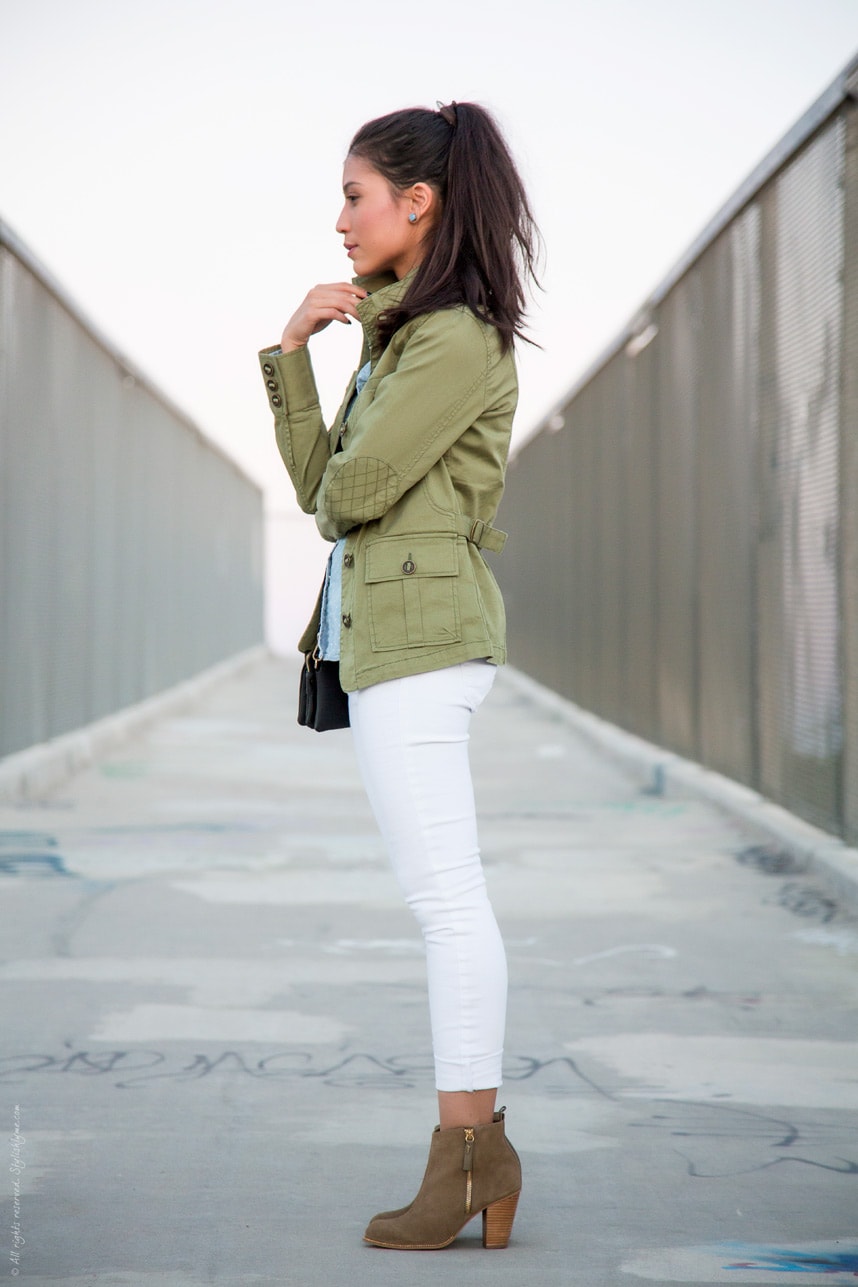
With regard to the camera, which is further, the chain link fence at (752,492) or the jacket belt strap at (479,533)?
the chain link fence at (752,492)

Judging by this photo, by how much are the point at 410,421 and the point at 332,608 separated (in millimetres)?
318

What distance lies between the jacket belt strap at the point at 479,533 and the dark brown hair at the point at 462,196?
0.26 meters

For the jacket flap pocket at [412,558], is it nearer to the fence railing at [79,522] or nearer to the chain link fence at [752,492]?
the chain link fence at [752,492]

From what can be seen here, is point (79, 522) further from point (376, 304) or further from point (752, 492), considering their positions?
point (376, 304)

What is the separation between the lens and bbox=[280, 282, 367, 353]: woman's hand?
235 centimetres

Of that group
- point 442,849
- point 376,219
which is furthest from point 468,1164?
point 376,219

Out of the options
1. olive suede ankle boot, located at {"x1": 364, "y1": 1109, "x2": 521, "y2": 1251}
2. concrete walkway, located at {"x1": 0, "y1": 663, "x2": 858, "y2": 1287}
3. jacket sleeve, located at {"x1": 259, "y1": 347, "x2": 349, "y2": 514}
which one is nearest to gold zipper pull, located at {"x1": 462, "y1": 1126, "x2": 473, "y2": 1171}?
olive suede ankle boot, located at {"x1": 364, "y1": 1109, "x2": 521, "y2": 1251}

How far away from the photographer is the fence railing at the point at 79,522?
23.6 ft

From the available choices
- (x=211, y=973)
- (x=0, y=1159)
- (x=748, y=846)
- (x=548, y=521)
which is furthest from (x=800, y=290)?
(x=548, y=521)

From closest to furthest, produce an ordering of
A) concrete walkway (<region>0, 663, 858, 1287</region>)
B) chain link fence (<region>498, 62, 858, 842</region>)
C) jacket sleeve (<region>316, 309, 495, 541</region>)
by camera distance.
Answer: jacket sleeve (<region>316, 309, 495, 541</region>), concrete walkway (<region>0, 663, 858, 1287</region>), chain link fence (<region>498, 62, 858, 842</region>)

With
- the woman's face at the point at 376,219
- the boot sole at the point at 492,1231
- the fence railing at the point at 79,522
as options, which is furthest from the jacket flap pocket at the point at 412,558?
the fence railing at the point at 79,522

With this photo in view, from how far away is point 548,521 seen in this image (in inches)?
576

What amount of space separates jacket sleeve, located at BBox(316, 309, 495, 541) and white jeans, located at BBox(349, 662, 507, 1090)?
0.87ft

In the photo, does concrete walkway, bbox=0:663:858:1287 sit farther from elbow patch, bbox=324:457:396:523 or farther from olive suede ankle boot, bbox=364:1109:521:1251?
elbow patch, bbox=324:457:396:523
